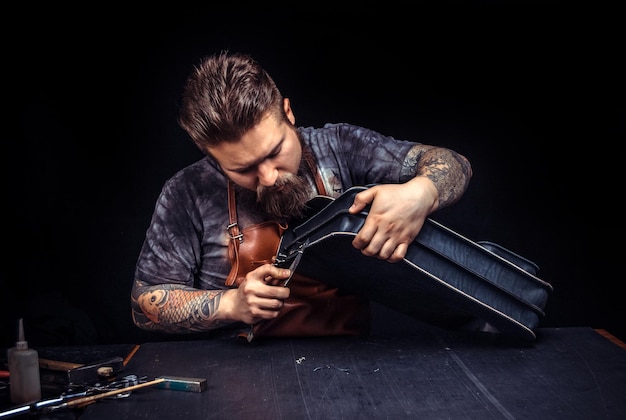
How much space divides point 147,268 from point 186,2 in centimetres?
129

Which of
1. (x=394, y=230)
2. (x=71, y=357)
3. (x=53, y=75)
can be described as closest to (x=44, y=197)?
(x=53, y=75)

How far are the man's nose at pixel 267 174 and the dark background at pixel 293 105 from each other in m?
0.84

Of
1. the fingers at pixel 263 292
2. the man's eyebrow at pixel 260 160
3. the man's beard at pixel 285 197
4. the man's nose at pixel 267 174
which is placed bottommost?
the fingers at pixel 263 292

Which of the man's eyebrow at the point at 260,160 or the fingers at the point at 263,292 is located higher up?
the man's eyebrow at the point at 260,160

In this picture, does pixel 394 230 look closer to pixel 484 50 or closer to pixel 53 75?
pixel 484 50

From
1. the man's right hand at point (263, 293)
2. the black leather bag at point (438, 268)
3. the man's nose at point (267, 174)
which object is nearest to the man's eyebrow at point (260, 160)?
the man's nose at point (267, 174)

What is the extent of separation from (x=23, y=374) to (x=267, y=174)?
3.33 feet

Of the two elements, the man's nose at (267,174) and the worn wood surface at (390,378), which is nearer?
the worn wood surface at (390,378)

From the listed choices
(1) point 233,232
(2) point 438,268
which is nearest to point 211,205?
(1) point 233,232

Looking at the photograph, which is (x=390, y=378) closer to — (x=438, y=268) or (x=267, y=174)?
(x=438, y=268)

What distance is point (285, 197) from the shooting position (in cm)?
256

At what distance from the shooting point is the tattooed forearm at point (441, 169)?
2.46 meters

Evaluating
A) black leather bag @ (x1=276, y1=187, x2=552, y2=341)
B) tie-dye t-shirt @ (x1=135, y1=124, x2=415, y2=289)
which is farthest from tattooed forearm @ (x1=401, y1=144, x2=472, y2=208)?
black leather bag @ (x1=276, y1=187, x2=552, y2=341)

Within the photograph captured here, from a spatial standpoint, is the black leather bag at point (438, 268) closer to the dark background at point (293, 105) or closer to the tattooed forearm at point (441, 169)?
the tattooed forearm at point (441, 169)
